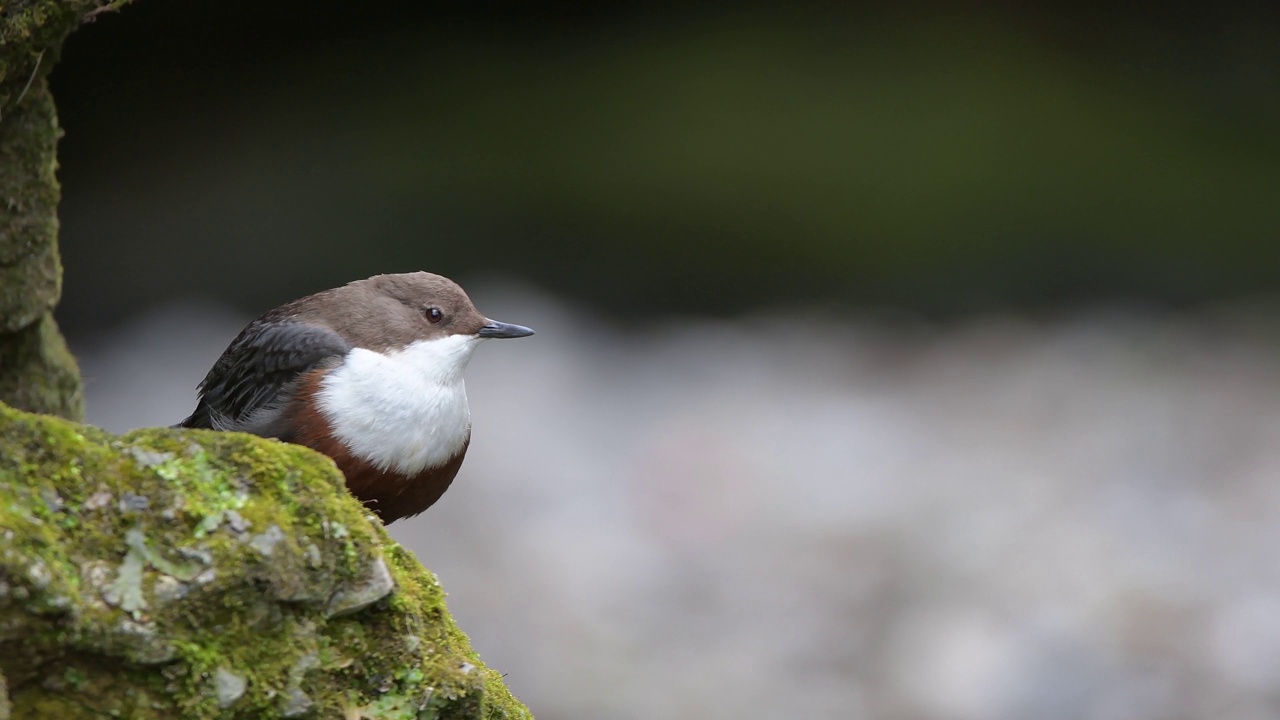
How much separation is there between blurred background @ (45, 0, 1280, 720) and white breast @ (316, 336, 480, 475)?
16.9 ft

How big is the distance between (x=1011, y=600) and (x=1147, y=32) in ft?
17.7

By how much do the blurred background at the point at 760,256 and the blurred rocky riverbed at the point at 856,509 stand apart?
37 millimetres

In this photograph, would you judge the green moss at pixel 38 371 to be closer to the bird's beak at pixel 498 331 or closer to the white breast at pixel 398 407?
the white breast at pixel 398 407

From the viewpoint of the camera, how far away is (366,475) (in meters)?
3.96

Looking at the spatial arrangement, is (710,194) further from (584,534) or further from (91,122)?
(91,122)

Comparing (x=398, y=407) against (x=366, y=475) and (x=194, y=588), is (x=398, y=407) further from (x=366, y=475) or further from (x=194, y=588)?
(x=194, y=588)

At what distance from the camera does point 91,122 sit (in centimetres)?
1033

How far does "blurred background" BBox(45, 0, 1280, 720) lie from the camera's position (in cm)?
975

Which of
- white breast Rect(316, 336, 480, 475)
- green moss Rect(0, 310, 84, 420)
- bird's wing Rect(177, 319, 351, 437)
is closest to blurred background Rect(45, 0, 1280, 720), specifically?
green moss Rect(0, 310, 84, 420)

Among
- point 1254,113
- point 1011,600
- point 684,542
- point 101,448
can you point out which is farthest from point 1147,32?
point 101,448

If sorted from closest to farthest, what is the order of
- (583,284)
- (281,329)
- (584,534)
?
(281,329), (584,534), (583,284)

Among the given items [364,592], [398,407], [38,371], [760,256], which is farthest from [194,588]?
[760,256]

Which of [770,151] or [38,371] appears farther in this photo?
[770,151]

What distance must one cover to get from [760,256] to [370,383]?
7470 millimetres
